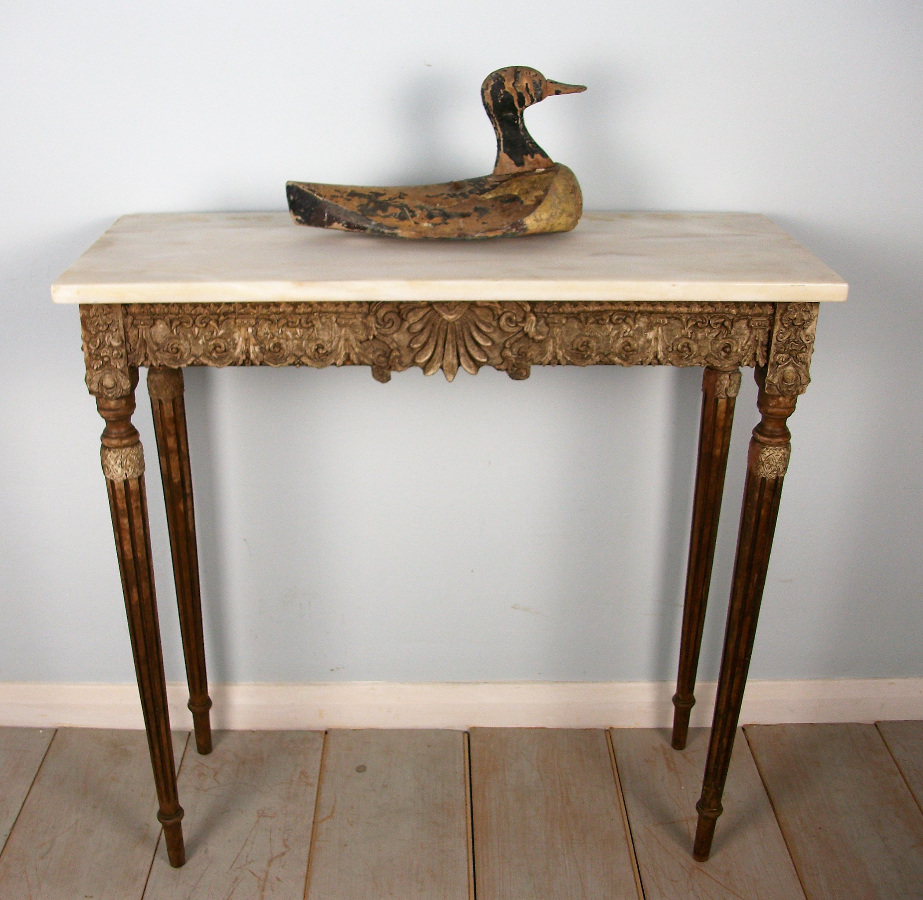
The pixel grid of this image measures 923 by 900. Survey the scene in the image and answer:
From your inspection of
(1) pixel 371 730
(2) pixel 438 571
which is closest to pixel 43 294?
(2) pixel 438 571

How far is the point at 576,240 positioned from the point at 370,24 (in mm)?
508

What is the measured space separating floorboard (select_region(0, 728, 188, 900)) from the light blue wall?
6.3 inches

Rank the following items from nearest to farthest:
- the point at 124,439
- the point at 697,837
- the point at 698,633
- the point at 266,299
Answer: the point at 266,299
the point at 124,439
the point at 697,837
the point at 698,633

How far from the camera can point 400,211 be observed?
1398mm

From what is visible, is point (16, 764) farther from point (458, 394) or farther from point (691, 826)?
point (691, 826)

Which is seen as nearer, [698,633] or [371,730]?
[698,633]

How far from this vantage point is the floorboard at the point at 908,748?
188 centimetres

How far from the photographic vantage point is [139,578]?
4.86 ft

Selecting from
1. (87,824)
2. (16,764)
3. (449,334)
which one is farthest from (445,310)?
(16,764)

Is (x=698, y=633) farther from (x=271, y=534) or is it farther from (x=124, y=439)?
(x=124, y=439)

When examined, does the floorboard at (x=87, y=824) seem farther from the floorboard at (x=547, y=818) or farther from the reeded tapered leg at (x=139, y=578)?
the floorboard at (x=547, y=818)

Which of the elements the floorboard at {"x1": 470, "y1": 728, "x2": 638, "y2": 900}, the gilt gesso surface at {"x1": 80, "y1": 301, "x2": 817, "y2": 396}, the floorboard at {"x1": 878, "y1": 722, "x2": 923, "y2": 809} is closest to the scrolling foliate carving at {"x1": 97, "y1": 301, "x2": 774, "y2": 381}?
the gilt gesso surface at {"x1": 80, "y1": 301, "x2": 817, "y2": 396}

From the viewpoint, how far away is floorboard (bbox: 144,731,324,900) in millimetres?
1659

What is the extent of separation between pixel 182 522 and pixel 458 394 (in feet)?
1.81
